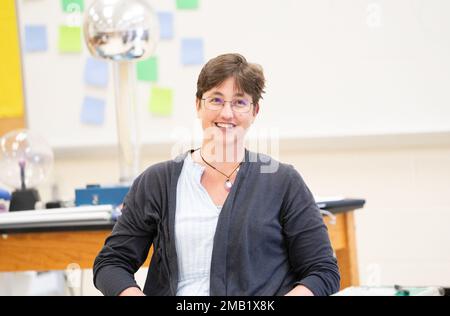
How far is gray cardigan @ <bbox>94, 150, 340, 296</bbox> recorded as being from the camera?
1378mm

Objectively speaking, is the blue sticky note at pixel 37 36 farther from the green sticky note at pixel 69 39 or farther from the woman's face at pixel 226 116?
the woman's face at pixel 226 116

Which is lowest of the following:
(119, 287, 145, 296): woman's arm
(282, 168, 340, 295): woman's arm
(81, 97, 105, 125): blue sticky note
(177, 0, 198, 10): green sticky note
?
(119, 287, 145, 296): woman's arm

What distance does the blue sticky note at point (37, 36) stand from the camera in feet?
10.3

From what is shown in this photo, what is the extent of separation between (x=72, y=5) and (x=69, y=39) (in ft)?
0.44

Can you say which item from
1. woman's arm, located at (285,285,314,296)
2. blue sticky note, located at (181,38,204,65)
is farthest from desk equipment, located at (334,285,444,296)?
blue sticky note, located at (181,38,204,65)

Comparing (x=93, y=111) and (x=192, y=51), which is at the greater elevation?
(x=192, y=51)

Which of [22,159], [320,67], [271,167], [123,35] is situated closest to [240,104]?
[271,167]

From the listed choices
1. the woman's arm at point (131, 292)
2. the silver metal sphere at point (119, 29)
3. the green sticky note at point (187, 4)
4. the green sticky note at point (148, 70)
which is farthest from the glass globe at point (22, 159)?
the woman's arm at point (131, 292)

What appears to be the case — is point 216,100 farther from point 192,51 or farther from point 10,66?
point 10,66

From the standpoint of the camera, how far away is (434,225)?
2.83 m

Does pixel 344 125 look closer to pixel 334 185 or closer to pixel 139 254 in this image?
pixel 334 185

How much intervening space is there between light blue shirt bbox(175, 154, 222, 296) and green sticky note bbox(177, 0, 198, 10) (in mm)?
1674

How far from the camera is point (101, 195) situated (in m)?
2.14

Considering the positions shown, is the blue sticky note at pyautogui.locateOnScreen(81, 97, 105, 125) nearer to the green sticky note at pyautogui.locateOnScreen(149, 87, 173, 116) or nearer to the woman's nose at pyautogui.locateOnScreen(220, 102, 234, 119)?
the green sticky note at pyautogui.locateOnScreen(149, 87, 173, 116)
